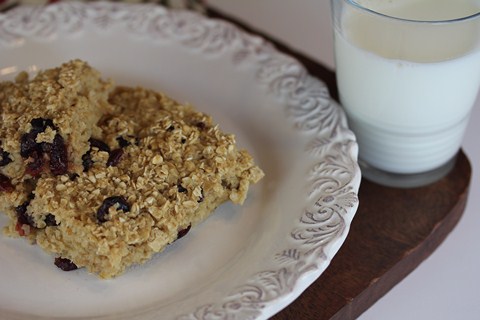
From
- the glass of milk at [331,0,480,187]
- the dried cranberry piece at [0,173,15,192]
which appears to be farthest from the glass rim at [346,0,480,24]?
the dried cranberry piece at [0,173,15,192]

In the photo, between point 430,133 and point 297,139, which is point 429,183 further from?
point 297,139

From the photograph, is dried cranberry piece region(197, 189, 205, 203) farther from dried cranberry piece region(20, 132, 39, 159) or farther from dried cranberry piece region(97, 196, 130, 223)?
dried cranberry piece region(20, 132, 39, 159)

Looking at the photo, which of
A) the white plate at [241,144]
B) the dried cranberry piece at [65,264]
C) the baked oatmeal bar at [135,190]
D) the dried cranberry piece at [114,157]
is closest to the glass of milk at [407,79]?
the white plate at [241,144]

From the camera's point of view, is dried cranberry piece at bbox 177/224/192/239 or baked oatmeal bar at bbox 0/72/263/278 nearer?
baked oatmeal bar at bbox 0/72/263/278

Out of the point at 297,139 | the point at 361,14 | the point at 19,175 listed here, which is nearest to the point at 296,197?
the point at 297,139

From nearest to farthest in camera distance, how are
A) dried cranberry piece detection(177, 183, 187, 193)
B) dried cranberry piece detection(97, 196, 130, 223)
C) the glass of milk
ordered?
dried cranberry piece detection(97, 196, 130, 223) < dried cranberry piece detection(177, 183, 187, 193) < the glass of milk
